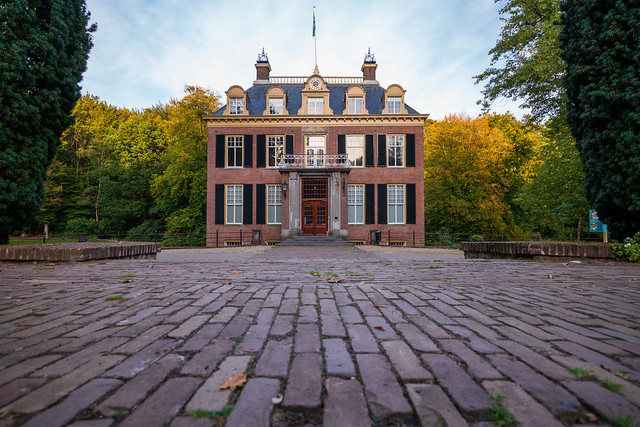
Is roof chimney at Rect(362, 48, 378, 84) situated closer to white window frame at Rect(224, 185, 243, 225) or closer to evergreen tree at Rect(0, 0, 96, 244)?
white window frame at Rect(224, 185, 243, 225)

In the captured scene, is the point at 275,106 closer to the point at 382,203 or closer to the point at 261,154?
the point at 261,154

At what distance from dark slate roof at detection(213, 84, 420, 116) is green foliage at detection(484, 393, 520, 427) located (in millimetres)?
20959

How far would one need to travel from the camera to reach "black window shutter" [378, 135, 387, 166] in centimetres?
2041

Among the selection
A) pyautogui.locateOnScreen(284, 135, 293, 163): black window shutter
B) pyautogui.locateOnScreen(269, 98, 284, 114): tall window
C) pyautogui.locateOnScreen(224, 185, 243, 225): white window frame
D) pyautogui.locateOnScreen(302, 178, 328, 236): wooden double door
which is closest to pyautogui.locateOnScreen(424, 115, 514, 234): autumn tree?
pyautogui.locateOnScreen(302, 178, 328, 236): wooden double door

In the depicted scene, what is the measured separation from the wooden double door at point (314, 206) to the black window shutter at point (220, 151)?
575 centimetres

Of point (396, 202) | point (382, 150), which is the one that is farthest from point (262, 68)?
point (396, 202)

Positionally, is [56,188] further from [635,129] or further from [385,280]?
[635,129]

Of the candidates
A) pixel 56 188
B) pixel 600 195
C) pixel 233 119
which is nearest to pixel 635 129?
pixel 600 195

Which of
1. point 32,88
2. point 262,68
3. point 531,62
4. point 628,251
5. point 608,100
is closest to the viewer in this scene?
point 628,251

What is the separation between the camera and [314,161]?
20266 mm

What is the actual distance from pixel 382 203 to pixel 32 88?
56.0ft

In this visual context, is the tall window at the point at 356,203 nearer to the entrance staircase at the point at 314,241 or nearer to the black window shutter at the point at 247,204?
the entrance staircase at the point at 314,241

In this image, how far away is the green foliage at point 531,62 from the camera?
37.1ft

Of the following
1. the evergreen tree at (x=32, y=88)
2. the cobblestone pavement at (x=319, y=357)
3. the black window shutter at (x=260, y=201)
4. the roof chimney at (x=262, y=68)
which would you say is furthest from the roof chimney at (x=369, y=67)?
the cobblestone pavement at (x=319, y=357)
